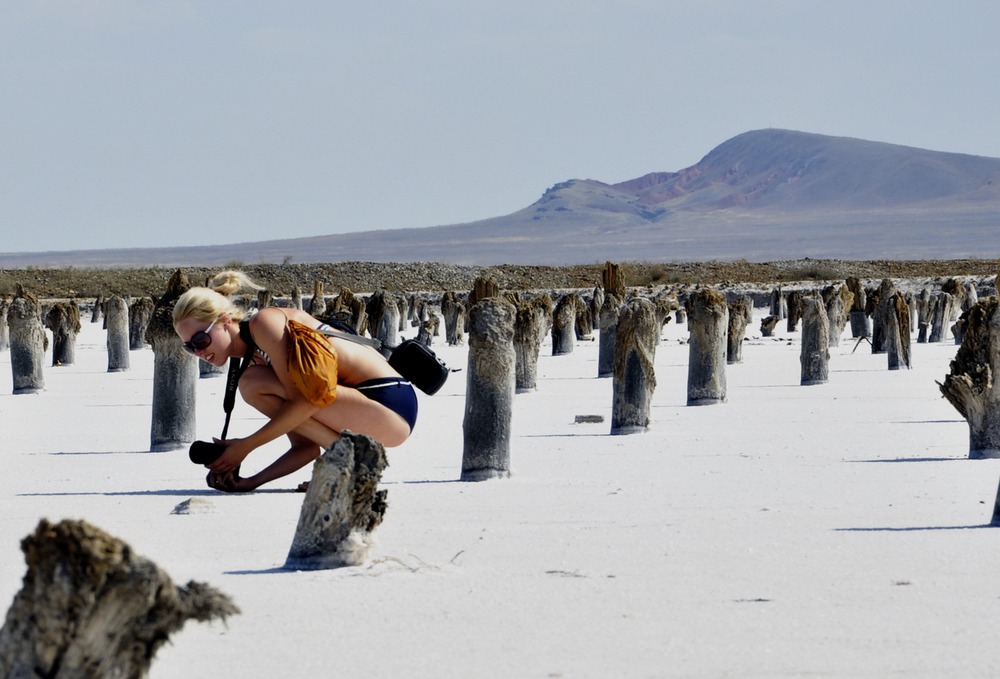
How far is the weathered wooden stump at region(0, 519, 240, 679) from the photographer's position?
3.38 meters

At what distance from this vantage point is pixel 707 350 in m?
14.0

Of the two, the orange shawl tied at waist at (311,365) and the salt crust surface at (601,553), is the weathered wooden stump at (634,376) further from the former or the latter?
the orange shawl tied at waist at (311,365)

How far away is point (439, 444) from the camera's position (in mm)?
11055

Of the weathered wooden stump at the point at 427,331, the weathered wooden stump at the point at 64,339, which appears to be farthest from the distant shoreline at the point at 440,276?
the weathered wooden stump at the point at 64,339

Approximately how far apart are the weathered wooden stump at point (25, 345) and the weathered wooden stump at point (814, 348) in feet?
27.0

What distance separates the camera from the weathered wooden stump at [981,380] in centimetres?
889

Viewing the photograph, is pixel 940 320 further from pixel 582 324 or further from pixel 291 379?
pixel 291 379

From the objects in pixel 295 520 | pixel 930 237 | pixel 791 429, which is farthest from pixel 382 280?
pixel 930 237

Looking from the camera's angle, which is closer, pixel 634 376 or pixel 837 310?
pixel 634 376

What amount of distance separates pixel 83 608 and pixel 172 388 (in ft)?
22.8

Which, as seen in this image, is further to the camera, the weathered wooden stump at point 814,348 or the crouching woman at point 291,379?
the weathered wooden stump at point 814,348

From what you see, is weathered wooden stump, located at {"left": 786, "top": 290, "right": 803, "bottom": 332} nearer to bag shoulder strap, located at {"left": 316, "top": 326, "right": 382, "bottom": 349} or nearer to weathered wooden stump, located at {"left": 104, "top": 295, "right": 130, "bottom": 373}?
weathered wooden stump, located at {"left": 104, "top": 295, "right": 130, "bottom": 373}

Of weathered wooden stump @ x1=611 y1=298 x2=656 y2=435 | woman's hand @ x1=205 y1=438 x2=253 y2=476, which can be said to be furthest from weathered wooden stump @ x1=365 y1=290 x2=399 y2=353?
woman's hand @ x1=205 y1=438 x2=253 y2=476

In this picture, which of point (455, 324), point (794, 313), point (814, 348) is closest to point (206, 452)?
point (814, 348)
